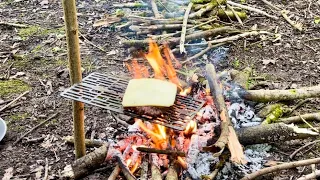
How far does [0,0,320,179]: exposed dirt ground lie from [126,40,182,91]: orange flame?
0.88 ft

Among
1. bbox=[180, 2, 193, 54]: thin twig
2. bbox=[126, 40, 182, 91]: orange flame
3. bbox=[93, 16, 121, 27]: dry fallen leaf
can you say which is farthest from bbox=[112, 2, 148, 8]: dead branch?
bbox=[126, 40, 182, 91]: orange flame

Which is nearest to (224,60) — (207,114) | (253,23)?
(253,23)

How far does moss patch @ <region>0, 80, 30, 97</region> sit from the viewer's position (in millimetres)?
5053

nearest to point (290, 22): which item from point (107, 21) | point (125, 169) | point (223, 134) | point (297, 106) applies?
point (297, 106)

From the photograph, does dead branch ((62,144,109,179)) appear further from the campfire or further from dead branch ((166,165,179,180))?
dead branch ((166,165,179,180))

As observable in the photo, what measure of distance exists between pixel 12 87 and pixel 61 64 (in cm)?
83

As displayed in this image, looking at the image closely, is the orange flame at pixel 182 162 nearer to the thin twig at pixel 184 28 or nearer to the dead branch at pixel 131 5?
the thin twig at pixel 184 28

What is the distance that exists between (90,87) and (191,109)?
848 mm

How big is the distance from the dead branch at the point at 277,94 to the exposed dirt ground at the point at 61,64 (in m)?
0.18

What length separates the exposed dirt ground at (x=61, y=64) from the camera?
395cm

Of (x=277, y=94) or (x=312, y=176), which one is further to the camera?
(x=277, y=94)

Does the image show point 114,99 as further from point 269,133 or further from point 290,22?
point 290,22

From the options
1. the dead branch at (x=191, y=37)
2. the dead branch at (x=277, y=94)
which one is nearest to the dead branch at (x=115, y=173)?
the dead branch at (x=277, y=94)

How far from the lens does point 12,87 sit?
516cm
